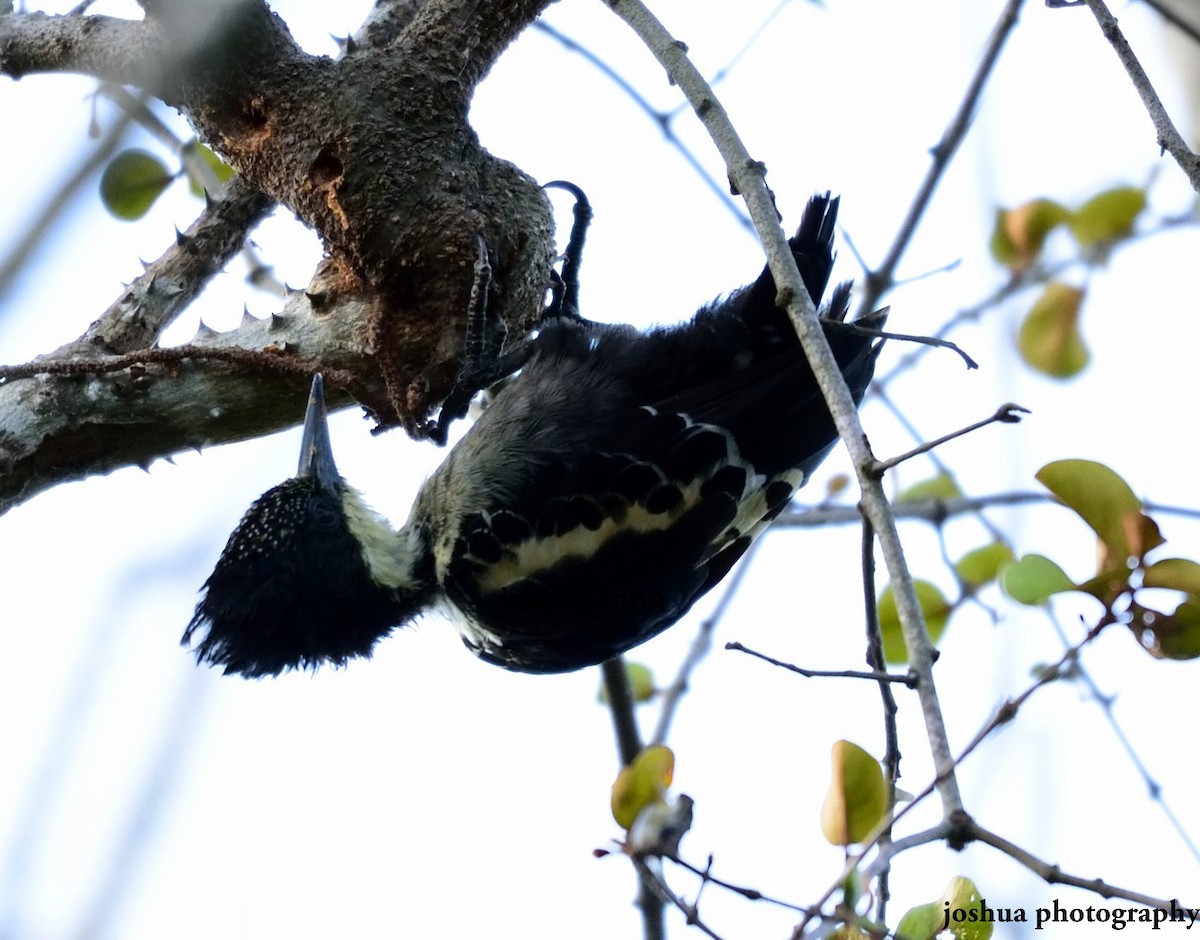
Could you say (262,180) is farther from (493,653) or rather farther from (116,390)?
(493,653)

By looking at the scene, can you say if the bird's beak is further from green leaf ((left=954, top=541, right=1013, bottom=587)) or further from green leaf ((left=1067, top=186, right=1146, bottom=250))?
green leaf ((left=1067, top=186, right=1146, bottom=250))

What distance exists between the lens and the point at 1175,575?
1.84 m

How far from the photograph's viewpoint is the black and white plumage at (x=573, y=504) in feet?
8.96

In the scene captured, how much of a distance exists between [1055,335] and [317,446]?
190 cm

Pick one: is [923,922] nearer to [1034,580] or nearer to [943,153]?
[1034,580]

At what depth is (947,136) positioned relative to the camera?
3.05 m

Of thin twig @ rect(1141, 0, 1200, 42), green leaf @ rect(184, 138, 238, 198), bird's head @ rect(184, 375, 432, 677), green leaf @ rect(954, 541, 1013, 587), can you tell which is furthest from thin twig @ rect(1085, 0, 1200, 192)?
green leaf @ rect(184, 138, 238, 198)

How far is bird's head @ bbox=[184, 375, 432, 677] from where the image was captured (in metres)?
2.84

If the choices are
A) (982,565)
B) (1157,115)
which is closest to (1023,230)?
(982,565)

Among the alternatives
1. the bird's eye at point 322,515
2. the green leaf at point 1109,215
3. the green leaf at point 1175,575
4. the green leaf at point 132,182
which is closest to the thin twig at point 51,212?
the bird's eye at point 322,515

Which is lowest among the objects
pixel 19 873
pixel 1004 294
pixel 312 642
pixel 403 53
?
pixel 19 873

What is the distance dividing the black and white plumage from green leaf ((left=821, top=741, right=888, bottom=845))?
91cm

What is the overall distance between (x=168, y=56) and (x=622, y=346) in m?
1.09

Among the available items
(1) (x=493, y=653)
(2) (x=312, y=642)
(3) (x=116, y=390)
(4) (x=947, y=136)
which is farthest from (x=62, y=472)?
(4) (x=947, y=136)
